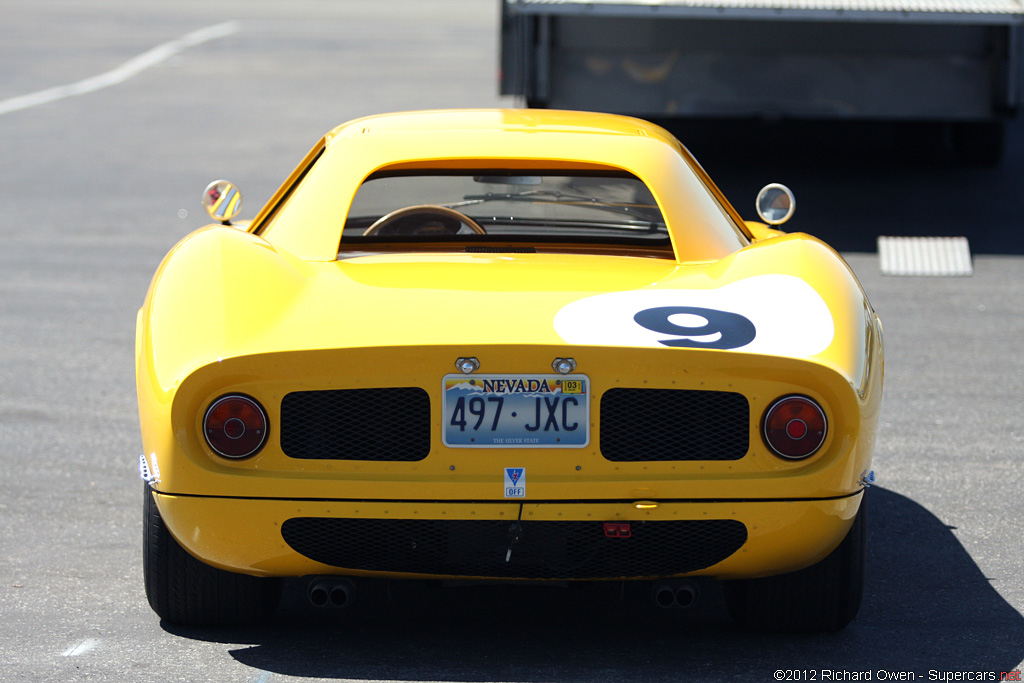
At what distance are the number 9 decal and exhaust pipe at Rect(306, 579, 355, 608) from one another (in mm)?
953

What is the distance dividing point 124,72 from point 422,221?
18.4 meters

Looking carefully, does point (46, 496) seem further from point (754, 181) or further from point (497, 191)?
Result: point (754, 181)

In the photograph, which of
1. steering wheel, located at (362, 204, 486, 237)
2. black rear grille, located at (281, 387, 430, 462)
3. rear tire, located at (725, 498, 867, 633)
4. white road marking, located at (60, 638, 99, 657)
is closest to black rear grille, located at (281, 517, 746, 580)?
black rear grille, located at (281, 387, 430, 462)

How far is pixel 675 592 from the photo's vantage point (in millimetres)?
3467

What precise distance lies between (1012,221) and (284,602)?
28.9 ft

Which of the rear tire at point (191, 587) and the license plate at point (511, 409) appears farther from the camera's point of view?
the rear tire at point (191, 587)

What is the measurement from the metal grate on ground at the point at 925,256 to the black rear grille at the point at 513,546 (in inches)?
256

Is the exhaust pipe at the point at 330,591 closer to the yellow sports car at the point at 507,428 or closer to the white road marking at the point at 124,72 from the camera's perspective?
the yellow sports car at the point at 507,428

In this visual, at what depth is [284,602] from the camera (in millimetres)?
4047

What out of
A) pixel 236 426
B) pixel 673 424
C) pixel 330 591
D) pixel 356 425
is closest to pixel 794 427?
pixel 673 424

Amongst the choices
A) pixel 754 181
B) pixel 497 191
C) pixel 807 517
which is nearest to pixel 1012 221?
pixel 754 181

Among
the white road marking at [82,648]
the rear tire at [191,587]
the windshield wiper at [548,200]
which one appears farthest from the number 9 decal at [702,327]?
the white road marking at [82,648]

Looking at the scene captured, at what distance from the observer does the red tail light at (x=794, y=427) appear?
3.33m

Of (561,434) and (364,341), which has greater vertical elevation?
(364,341)
